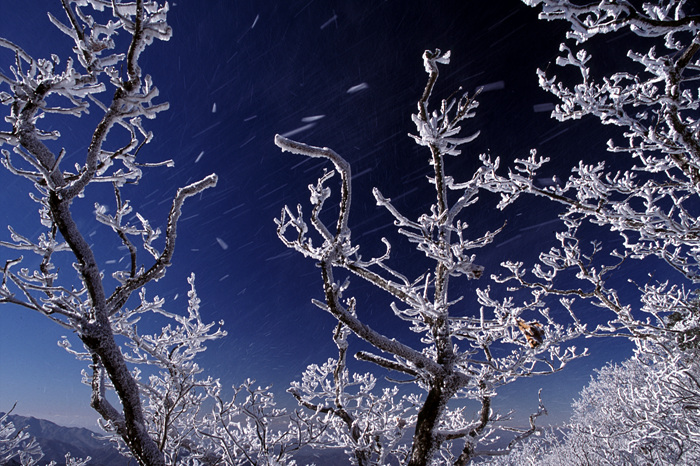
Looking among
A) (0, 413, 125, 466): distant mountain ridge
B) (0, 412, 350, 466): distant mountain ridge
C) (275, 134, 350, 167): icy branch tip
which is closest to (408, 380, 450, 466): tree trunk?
(275, 134, 350, 167): icy branch tip

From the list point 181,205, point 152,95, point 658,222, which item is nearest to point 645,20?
point 658,222

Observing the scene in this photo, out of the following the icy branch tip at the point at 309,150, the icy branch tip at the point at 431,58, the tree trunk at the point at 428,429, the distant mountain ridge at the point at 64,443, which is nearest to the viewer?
the icy branch tip at the point at 309,150

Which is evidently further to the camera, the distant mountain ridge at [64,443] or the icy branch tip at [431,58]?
the distant mountain ridge at [64,443]

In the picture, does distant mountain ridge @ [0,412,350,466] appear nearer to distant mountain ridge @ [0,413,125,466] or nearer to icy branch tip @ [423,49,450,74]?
distant mountain ridge @ [0,413,125,466]

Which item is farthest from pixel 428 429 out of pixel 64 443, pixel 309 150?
pixel 64 443

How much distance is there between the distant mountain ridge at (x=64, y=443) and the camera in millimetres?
121431

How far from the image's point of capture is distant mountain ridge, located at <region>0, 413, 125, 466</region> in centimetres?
12143

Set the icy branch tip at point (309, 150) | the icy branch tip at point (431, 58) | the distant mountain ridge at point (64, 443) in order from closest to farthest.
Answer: the icy branch tip at point (309, 150)
the icy branch tip at point (431, 58)
the distant mountain ridge at point (64, 443)

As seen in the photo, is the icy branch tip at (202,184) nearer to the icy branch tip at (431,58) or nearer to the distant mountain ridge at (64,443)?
the icy branch tip at (431,58)

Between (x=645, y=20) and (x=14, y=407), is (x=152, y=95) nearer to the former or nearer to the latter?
(x=645, y=20)

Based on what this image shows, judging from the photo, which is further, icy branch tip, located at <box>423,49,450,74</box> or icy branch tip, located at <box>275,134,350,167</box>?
icy branch tip, located at <box>423,49,450,74</box>

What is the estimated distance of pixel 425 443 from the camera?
8.54ft

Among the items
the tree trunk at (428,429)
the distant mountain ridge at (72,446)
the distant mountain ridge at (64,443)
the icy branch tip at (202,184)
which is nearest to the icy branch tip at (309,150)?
the icy branch tip at (202,184)

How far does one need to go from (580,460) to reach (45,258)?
36313 mm
